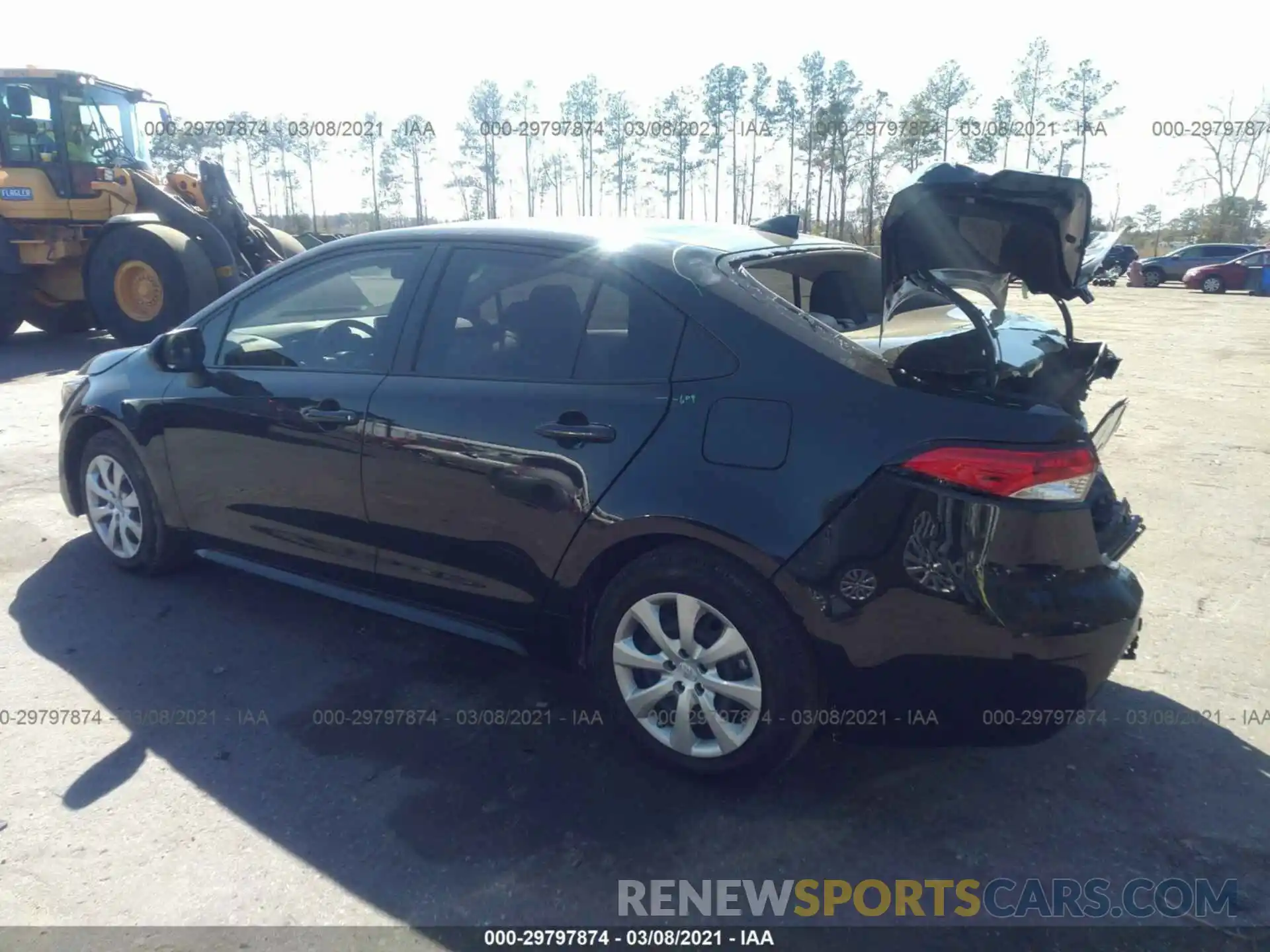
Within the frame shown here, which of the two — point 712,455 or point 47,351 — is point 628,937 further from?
point 47,351

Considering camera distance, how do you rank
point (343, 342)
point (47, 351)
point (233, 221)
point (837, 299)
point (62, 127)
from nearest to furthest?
1. point (837, 299)
2. point (343, 342)
3. point (62, 127)
4. point (47, 351)
5. point (233, 221)

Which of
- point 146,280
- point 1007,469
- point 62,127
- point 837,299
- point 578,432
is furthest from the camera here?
point 62,127

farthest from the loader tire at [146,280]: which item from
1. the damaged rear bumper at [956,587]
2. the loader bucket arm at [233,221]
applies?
the damaged rear bumper at [956,587]

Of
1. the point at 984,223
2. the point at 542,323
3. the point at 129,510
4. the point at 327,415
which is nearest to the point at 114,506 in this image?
the point at 129,510

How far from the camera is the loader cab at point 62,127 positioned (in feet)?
38.4

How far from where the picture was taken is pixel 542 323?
327 cm

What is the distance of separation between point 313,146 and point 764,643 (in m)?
65.8

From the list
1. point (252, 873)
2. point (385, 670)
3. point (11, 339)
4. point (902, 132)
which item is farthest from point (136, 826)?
point (902, 132)

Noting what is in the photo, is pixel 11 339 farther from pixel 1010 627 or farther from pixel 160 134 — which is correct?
pixel 1010 627

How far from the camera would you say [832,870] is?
261 cm

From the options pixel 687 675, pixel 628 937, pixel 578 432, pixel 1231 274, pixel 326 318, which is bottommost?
pixel 628 937

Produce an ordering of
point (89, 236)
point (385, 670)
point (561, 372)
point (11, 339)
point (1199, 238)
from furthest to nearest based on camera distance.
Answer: point (1199, 238)
point (11, 339)
point (89, 236)
point (385, 670)
point (561, 372)

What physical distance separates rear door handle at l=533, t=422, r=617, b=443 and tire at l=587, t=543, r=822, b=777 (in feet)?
1.29

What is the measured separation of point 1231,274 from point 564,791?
3337 cm
